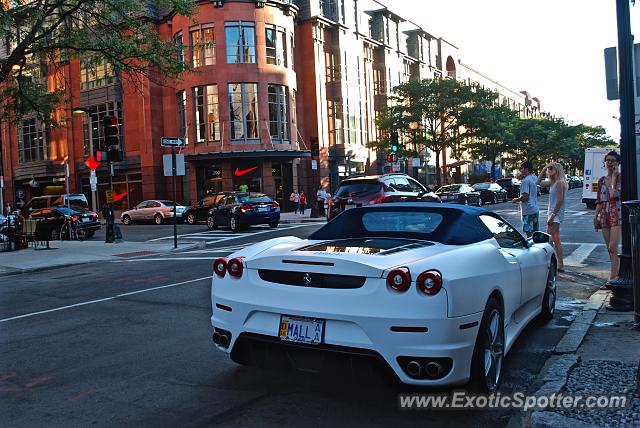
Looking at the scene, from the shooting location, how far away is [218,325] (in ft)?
14.5

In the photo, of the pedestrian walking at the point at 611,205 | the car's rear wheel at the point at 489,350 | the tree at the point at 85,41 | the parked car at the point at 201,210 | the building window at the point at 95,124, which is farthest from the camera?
the building window at the point at 95,124

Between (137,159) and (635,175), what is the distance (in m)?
40.3

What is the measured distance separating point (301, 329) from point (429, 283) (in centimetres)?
92

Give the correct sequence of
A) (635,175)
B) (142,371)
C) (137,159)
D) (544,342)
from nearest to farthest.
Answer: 1. (142,371)
2. (544,342)
3. (635,175)
4. (137,159)

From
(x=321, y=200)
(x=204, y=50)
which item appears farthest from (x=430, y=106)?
(x=204, y=50)

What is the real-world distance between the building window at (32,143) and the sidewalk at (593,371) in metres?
49.7

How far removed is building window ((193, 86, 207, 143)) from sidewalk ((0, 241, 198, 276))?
1905 centimetres

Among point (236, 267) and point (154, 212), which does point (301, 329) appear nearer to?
point (236, 267)

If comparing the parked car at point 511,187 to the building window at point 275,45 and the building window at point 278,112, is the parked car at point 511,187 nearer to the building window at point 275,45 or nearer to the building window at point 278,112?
the building window at point 278,112

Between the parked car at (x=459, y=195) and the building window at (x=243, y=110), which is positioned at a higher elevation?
the building window at (x=243, y=110)

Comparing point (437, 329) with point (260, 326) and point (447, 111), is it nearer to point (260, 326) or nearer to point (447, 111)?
point (260, 326)

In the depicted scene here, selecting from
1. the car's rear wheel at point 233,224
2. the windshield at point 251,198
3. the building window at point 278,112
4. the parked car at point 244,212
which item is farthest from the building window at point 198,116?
the car's rear wheel at point 233,224

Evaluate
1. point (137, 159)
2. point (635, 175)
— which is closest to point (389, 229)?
point (635, 175)

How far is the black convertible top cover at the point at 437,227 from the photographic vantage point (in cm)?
473
